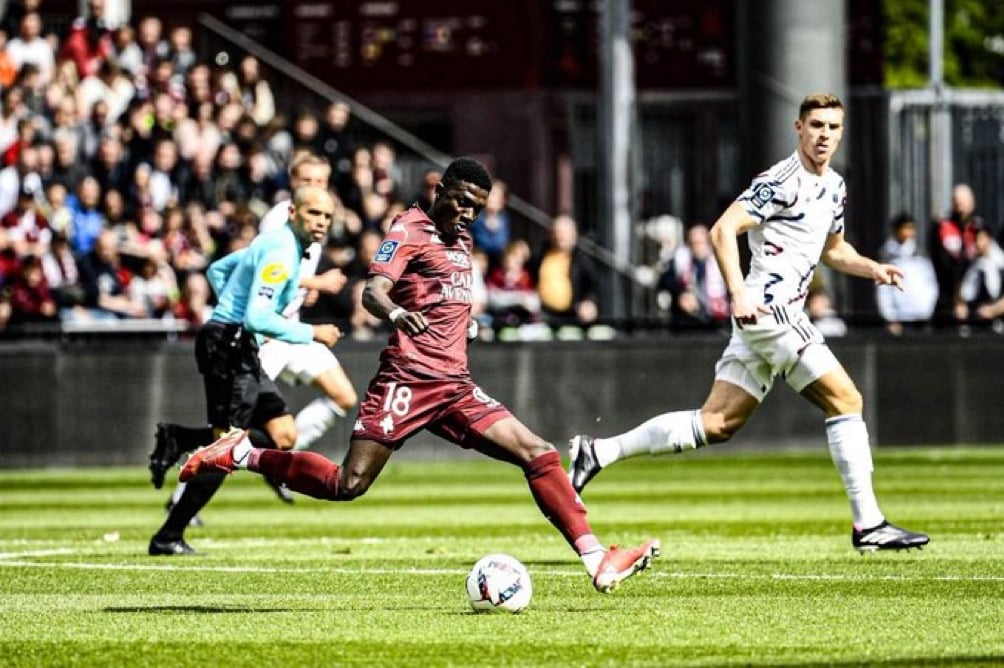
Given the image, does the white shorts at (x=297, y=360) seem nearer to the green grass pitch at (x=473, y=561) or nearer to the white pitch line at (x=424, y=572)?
the green grass pitch at (x=473, y=561)

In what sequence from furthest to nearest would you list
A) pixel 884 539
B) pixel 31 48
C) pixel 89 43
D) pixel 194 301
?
1. pixel 89 43
2. pixel 31 48
3. pixel 194 301
4. pixel 884 539

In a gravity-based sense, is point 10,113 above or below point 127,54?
below

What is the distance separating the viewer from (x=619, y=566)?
1016 cm

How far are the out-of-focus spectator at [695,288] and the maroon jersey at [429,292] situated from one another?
1468cm

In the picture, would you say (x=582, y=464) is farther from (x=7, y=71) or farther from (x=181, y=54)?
(x=181, y=54)

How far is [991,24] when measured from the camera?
54.2 metres

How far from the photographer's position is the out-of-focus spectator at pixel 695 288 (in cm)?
2541

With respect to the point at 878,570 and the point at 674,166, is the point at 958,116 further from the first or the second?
the point at 878,570

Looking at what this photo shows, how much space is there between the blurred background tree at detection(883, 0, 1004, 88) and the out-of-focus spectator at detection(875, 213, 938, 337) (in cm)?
2825

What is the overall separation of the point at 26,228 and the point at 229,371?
36.0 feet

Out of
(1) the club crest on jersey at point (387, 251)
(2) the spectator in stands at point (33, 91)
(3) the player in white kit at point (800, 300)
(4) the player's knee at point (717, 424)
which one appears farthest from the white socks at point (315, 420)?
(2) the spectator in stands at point (33, 91)

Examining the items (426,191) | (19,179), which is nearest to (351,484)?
(19,179)

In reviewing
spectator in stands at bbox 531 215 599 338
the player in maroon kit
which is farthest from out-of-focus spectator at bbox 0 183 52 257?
the player in maroon kit

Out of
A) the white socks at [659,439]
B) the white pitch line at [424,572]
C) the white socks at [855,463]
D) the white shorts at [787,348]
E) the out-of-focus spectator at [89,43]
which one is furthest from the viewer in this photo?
the out-of-focus spectator at [89,43]
